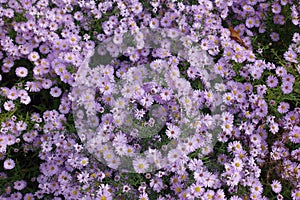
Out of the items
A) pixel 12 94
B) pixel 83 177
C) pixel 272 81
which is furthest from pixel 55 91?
pixel 272 81

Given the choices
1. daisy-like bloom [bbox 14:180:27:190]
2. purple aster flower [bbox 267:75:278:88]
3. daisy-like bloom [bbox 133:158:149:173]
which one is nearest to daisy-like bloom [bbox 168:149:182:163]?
daisy-like bloom [bbox 133:158:149:173]

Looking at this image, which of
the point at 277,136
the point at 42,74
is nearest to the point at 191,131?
the point at 277,136

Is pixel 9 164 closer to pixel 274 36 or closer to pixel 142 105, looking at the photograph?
pixel 142 105

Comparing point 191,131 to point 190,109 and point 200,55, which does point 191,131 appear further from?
point 200,55

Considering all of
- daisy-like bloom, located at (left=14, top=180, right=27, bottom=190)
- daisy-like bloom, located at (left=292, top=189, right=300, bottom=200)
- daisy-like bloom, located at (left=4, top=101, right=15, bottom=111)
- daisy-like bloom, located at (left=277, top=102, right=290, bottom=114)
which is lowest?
daisy-like bloom, located at (left=14, top=180, right=27, bottom=190)

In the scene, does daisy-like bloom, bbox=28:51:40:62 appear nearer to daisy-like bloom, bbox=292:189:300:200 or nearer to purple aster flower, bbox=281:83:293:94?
purple aster flower, bbox=281:83:293:94

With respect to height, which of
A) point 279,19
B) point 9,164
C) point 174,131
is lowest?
point 9,164
